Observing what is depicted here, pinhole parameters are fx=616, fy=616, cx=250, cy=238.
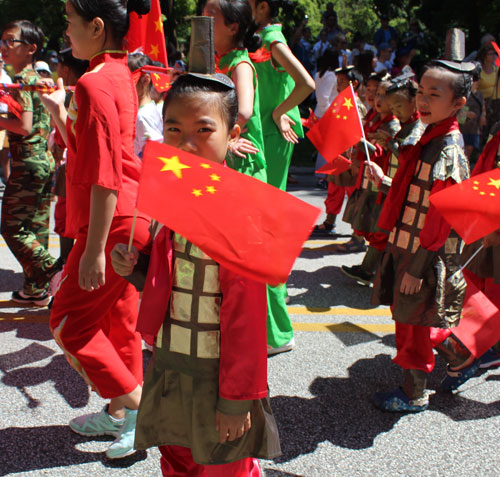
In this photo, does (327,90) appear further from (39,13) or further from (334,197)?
(39,13)

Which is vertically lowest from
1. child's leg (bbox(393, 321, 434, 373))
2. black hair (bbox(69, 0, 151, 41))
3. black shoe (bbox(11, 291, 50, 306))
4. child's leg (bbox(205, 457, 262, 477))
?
black shoe (bbox(11, 291, 50, 306))

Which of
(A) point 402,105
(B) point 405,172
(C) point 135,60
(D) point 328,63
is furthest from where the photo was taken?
(D) point 328,63

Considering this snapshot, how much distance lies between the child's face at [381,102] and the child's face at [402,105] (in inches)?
16.5

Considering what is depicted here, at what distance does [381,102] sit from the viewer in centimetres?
532

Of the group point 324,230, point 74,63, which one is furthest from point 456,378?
point 324,230

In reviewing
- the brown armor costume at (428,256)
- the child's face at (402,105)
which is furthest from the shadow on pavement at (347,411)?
the child's face at (402,105)

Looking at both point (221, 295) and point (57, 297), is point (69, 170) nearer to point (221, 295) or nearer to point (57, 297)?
point (57, 297)

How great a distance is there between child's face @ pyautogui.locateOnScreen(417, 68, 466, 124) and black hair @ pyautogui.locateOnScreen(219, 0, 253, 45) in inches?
39.1

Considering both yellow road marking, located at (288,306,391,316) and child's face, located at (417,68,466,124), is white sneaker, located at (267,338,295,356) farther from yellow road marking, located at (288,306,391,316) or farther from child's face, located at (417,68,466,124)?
child's face, located at (417,68,466,124)

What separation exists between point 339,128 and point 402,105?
2.88ft

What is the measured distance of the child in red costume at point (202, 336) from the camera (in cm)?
184

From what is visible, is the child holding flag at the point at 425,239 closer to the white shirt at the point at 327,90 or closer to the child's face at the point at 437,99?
the child's face at the point at 437,99

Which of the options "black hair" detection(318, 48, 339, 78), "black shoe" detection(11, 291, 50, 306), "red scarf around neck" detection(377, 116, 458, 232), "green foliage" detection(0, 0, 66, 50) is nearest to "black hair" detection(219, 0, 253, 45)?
"red scarf around neck" detection(377, 116, 458, 232)

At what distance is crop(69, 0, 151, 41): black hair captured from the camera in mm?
2459
